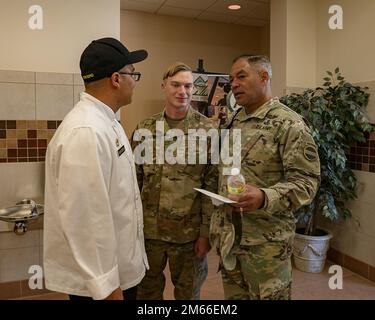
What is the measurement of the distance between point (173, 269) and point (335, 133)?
1740mm

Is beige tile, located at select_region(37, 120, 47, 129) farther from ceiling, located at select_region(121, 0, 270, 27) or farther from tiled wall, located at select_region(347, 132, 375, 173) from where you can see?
tiled wall, located at select_region(347, 132, 375, 173)

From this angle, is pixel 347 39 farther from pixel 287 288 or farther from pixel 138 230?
pixel 138 230

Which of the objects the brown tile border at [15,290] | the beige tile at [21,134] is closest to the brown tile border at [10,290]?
the brown tile border at [15,290]

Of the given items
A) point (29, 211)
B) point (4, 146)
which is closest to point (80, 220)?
point (29, 211)

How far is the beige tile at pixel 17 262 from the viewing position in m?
2.41

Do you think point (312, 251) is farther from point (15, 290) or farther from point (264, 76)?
point (15, 290)

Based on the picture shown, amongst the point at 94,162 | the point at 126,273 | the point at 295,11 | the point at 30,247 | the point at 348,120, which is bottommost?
the point at 30,247

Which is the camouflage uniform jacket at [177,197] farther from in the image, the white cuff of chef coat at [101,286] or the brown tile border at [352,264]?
the brown tile border at [352,264]

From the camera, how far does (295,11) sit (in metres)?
3.13

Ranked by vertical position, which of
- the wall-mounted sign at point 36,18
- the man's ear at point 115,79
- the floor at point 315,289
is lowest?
the floor at point 315,289

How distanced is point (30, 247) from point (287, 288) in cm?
191

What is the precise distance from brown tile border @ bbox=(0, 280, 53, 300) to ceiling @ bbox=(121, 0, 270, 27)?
3.09m

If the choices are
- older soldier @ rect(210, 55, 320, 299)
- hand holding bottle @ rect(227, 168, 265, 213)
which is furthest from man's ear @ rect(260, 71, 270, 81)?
hand holding bottle @ rect(227, 168, 265, 213)

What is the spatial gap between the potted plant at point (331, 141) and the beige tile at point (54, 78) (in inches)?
71.4
